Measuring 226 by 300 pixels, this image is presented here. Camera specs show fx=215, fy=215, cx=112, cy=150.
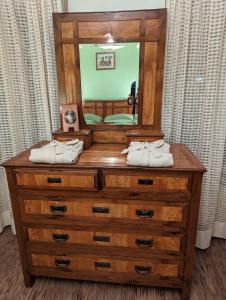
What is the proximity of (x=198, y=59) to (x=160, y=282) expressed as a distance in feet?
5.38

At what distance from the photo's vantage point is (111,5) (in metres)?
1.68

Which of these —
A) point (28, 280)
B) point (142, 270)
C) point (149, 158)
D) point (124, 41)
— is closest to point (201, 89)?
point (124, 41)

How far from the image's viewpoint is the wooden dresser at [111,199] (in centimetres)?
130

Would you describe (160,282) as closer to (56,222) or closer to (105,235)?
(105,235)

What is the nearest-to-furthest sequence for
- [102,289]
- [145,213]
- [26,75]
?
[145,213] → [102,289] → [26,75]

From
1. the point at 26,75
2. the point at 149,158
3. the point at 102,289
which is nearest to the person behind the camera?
the point at 149,158

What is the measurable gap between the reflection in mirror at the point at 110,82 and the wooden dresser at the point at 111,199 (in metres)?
0.05

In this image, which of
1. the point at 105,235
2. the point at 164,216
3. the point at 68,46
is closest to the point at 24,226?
the point at 105,235

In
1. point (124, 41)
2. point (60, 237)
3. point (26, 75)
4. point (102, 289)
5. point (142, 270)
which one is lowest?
point (102, 289)

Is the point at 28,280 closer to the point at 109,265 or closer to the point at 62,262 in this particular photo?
the point at 62,262

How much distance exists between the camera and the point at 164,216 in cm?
134

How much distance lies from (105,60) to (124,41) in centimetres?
19

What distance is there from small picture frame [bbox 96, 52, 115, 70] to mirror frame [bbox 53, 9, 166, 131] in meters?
0.09

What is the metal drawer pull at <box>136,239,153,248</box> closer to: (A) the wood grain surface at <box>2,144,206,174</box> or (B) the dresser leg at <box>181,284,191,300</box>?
(B) the dresser leg at <box>181,284,191,300</box>
